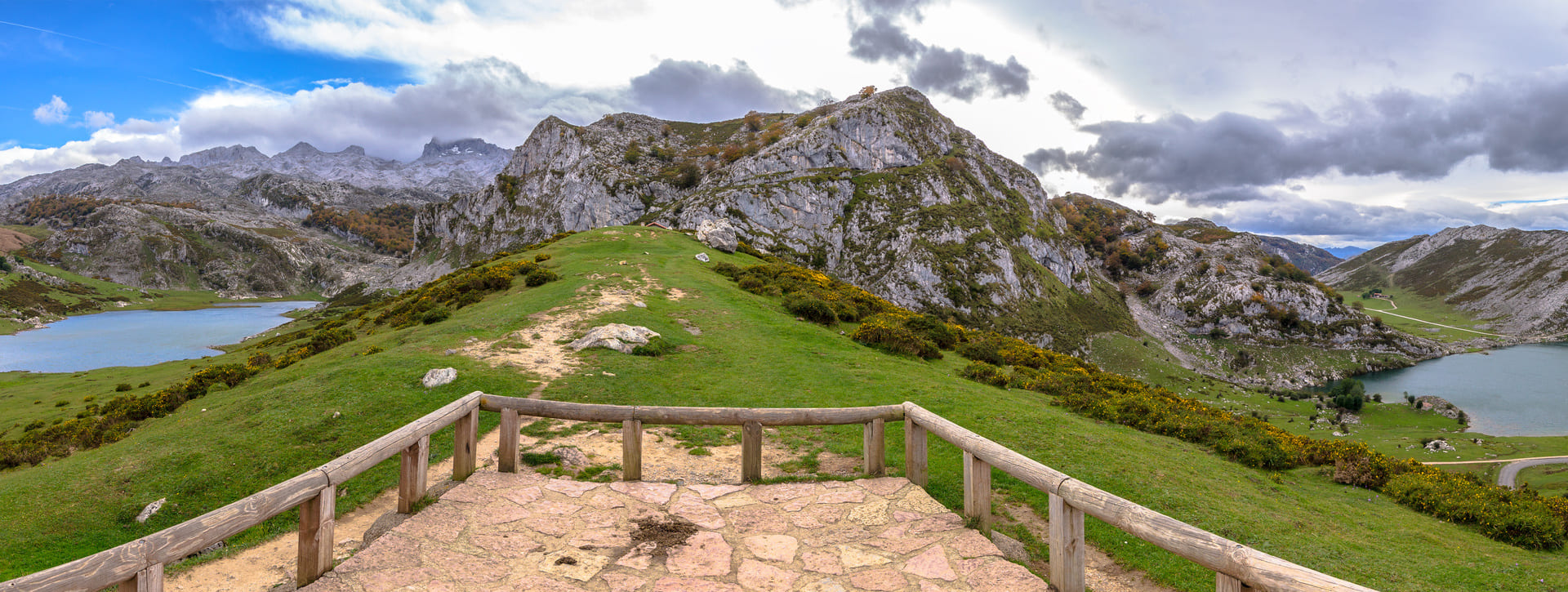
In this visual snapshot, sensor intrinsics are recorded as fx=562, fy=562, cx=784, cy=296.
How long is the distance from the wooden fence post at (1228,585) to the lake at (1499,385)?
109m

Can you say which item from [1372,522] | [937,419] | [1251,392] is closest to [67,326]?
[937,419]

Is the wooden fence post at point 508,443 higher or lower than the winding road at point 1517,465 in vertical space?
higher

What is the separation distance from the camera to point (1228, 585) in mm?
4348

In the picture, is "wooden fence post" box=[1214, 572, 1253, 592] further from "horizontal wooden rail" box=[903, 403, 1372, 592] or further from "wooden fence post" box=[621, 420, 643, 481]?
"wooden fence post" box=[621, 420, 643, 481]

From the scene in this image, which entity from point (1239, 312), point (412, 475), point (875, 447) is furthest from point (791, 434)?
point (1239, 312)

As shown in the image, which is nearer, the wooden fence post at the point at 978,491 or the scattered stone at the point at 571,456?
the wooden fence post at the point at 978,491

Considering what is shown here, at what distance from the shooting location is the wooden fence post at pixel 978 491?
708 cm

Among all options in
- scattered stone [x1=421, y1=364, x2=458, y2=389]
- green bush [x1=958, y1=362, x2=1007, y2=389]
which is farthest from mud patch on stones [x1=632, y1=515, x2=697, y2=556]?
green bush [x1=958, y1=362, x2=1007, y2=389]

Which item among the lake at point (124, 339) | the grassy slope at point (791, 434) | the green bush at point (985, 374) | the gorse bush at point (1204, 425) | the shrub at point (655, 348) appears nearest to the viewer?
the grassy slope at point (791, 434)

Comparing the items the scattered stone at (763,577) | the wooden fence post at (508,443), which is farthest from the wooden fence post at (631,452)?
the scattered stone at (763,577)

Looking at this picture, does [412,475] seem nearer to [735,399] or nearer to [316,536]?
[316,536]

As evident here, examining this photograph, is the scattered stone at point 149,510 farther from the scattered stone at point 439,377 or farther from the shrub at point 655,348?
the shrub at point 655,348

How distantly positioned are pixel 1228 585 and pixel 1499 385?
165667 mm

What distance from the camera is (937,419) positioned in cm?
803
